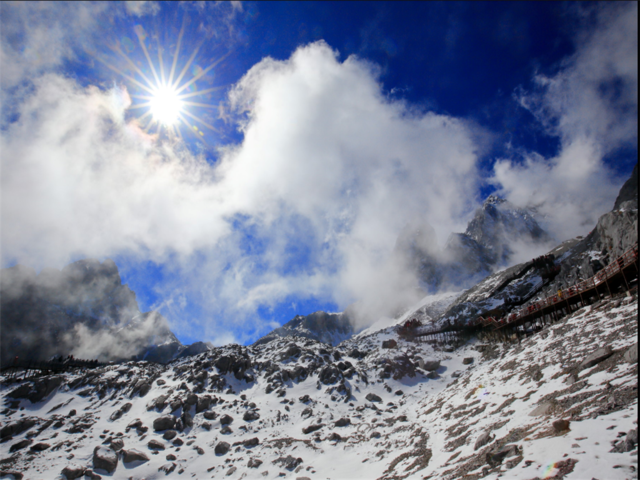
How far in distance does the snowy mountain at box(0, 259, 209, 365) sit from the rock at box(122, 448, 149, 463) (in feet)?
472

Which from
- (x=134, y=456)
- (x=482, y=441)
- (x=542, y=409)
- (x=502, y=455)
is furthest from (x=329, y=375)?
(x=502, y=455)

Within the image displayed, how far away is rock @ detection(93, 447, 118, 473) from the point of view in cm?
2381

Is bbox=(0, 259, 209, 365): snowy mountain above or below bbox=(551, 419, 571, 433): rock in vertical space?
above

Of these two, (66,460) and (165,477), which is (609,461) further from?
(66,460)

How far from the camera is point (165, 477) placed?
23375 mm

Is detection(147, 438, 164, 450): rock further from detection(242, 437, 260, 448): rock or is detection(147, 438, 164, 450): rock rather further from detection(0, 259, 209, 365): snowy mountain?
detection(0, 259, 209, 365): snowy mountain

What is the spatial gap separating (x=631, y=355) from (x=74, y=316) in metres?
200

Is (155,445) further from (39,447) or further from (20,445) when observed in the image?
(20,445)

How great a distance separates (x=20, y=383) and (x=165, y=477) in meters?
33.5

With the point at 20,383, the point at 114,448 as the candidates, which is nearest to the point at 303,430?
the point at 114,448

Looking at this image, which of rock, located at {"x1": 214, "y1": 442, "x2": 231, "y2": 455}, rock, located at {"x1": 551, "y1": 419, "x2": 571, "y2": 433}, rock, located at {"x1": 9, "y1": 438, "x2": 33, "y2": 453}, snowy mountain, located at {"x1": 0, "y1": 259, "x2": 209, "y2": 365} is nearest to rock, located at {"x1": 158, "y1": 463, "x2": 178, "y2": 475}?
rock, located at {"x1": 214, "y1": 442, "x2": 231, "y2": 455}

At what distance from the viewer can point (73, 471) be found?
74.8 ft

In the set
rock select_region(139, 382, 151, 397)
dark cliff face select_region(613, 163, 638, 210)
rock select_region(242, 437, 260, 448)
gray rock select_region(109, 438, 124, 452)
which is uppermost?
dark cliff face select_region(613, 163, 638, 210)

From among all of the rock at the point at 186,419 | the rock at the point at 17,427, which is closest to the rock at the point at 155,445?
the rock at the point at 186,419
